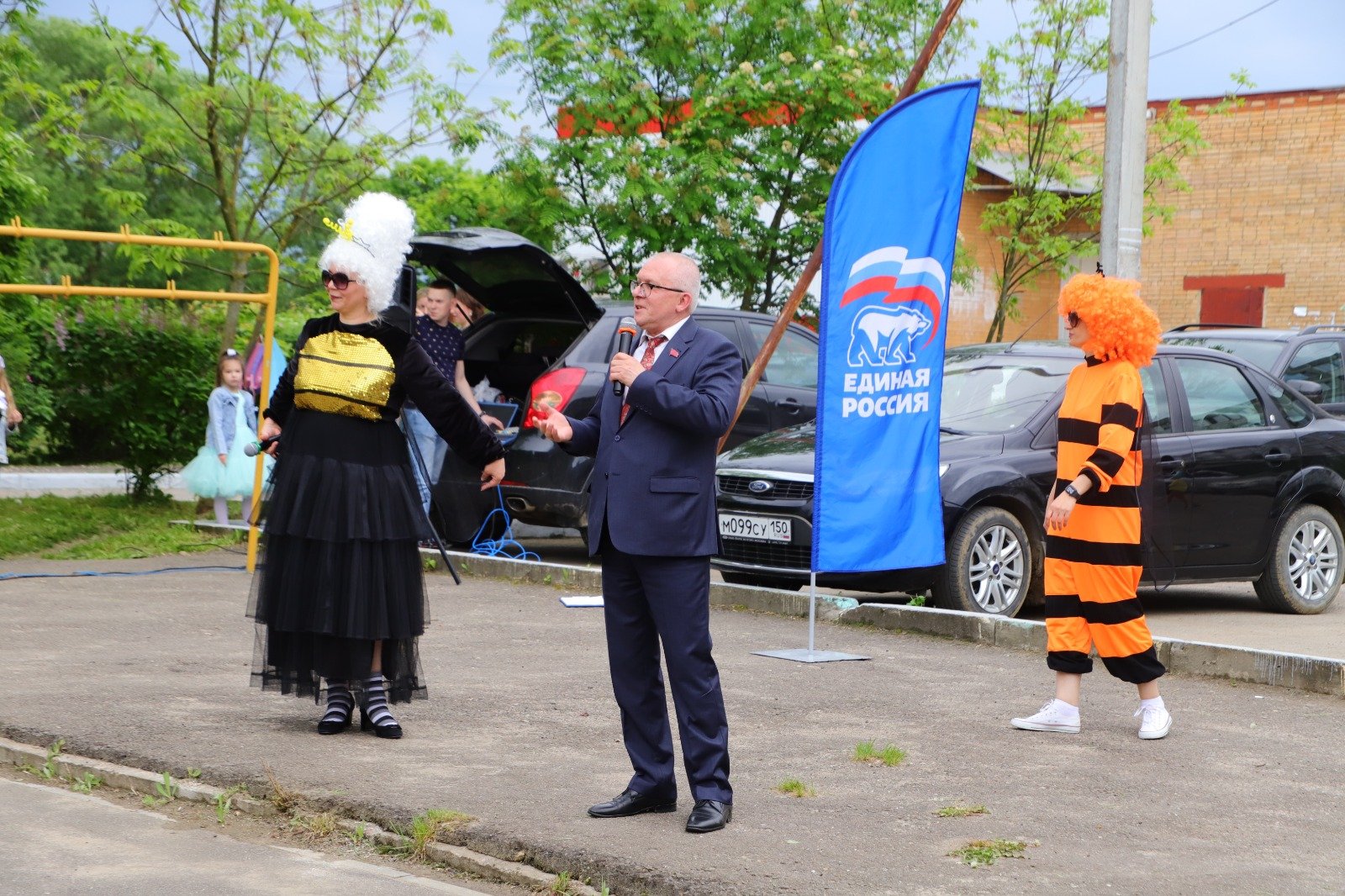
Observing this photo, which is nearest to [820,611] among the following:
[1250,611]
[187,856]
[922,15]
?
[1250,611]

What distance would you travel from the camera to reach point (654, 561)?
17.0 feet

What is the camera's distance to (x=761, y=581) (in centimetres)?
1132

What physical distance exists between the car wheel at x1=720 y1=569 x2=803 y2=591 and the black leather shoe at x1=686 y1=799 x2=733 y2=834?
577cm

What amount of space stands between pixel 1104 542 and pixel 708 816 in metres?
2.51

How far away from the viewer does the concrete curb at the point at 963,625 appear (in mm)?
7953

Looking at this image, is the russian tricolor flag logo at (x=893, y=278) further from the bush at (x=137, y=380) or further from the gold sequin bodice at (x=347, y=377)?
the bush at (x=137, y=380)

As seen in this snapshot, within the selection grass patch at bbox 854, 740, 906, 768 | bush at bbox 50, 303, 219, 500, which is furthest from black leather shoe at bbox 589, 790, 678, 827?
bush at bbox 50, 303, 219, 500

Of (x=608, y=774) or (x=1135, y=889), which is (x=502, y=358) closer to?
(x=608, y=774)

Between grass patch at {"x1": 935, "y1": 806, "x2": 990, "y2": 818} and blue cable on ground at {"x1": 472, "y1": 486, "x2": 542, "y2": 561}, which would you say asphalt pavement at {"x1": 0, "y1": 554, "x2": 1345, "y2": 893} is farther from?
blue cable on ground at {"x1": 472, "y1": 486, "x2": 542, "y2": 561}

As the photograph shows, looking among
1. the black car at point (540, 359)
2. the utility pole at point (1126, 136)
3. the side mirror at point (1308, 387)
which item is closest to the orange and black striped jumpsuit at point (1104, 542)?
the black car at point (540, 359)

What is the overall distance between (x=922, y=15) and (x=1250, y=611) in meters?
9.71

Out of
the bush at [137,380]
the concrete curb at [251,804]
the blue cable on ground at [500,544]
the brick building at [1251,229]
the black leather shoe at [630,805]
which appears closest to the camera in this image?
the concrete curb at [251,804]

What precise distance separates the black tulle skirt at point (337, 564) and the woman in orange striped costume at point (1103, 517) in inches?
103

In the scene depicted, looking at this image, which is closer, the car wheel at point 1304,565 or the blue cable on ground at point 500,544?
the car wheel at point 1304,565
